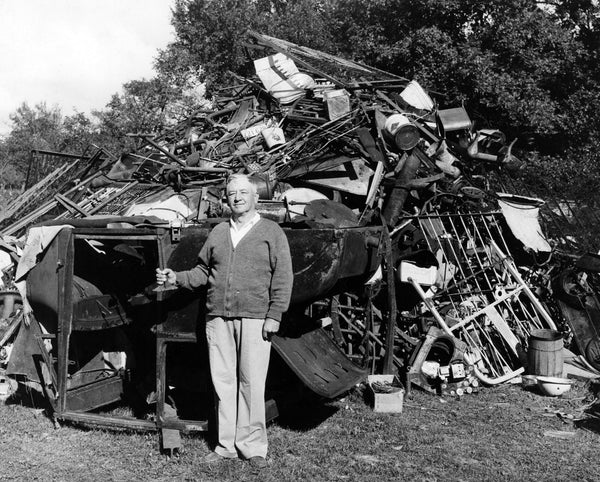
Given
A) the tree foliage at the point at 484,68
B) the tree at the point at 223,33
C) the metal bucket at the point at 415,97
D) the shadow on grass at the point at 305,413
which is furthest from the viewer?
the tree at the point at 223,33

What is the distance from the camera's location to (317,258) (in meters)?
4.86

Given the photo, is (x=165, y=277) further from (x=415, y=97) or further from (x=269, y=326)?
(x=415, y=97)

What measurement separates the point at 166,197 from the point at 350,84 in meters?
4.22

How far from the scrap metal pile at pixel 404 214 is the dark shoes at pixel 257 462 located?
6.95ft

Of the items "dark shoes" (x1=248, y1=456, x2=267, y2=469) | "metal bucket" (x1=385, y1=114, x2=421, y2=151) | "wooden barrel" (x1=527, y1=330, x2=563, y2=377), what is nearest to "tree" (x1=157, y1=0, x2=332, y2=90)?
"metal bucket" (x1=385, y1=114, x2=421, y2=151)

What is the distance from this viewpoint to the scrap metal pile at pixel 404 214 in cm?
682

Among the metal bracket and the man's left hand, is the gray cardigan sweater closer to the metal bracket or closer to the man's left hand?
the man's left hand

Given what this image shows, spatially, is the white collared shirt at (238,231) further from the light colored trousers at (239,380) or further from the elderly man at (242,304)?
the light colored trousers at (239,380)

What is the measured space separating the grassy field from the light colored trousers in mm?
183

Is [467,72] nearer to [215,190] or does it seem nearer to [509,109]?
[509,109]

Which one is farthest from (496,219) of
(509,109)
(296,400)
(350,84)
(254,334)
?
(509,109)

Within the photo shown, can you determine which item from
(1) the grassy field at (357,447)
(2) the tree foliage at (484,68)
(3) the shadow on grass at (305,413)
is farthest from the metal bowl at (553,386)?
(2) the tree foliage at (484,68)

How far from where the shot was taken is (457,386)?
6.63 m

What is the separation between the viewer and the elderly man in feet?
14.0
